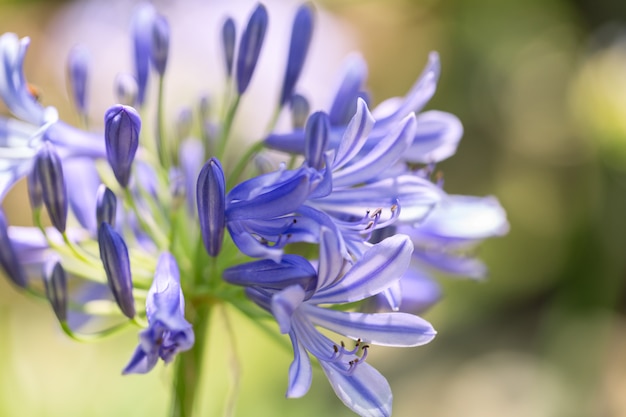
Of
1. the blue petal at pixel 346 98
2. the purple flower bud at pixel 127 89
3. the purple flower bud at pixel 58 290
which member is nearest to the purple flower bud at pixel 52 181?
the purple flower bud at pixel 58 290

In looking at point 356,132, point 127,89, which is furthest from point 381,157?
point 127,89

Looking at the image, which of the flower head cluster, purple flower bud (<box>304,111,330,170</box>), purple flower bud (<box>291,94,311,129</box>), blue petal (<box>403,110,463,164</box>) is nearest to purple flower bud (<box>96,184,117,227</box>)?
the flower head cluster

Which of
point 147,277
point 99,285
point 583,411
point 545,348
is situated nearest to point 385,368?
point 545,348

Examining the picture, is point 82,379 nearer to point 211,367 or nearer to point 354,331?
point 211,367

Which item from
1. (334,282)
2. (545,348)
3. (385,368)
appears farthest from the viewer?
(385,368)

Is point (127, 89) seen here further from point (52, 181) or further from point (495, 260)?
point (495, 260)

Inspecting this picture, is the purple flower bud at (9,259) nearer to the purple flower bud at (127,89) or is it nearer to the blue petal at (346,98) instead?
the purple flower bud at (127,89)
